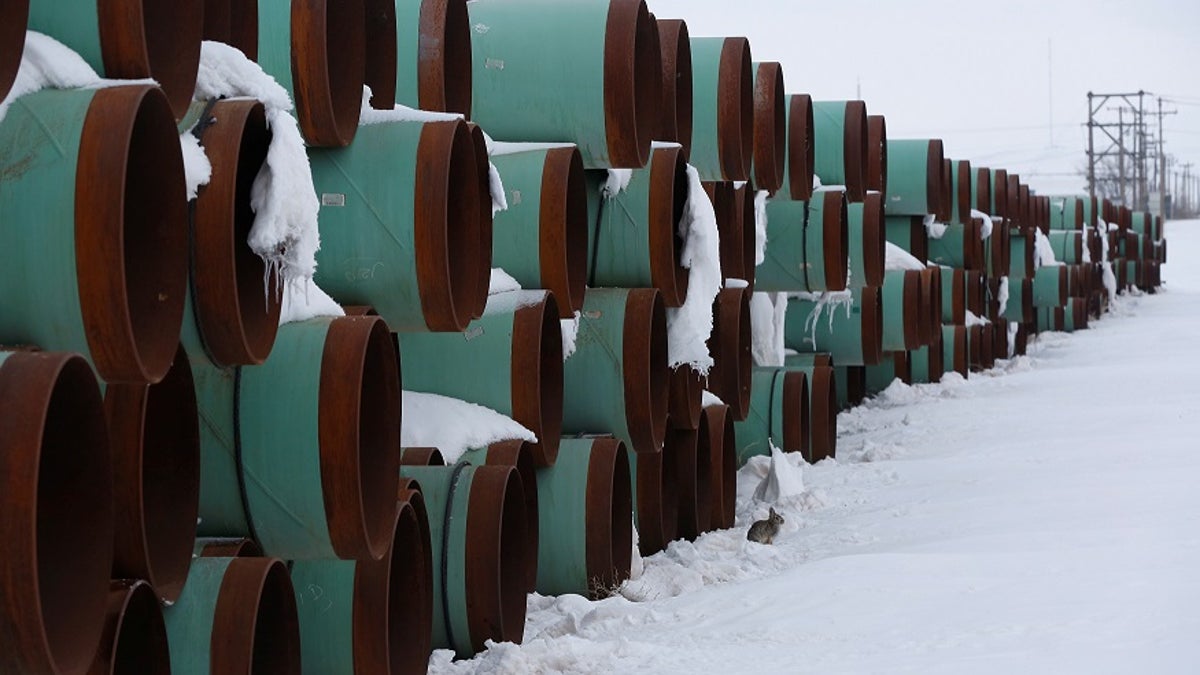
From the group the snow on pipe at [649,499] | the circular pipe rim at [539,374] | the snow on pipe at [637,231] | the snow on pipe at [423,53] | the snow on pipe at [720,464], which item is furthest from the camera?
the snow on pipe at [720,464]

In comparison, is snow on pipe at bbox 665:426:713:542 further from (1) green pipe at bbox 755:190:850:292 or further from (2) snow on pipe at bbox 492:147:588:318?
(1) green pipe at bbox 755:190:850:292

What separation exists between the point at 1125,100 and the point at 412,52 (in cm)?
5710

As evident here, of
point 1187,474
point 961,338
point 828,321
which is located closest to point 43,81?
point 1187,474

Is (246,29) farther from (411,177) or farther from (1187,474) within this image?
(1187,474)

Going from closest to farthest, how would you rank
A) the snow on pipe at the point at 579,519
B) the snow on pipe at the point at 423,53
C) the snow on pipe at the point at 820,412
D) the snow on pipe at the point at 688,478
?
1. the snow on pipe at the point at 423,53
2. the snow on pipe at the point at 579,519
3. the snow on pipe at the point at 688,478
4. the snow on pipe at the point at 820,412

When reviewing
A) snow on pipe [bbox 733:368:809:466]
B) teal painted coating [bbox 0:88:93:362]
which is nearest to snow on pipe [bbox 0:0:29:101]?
teal painted coating [bbox 0:88:93:362]

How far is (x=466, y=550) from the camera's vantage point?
495 cm

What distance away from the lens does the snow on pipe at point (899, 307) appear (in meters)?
11.5

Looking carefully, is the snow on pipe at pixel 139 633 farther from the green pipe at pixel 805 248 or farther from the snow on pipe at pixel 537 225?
the green pipe at pixel 805 248

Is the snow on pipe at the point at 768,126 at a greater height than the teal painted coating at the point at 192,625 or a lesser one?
greater

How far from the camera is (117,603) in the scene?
3.07 meters

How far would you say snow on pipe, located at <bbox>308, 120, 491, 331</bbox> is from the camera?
4211mm

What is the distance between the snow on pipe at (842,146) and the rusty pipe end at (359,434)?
6.55m

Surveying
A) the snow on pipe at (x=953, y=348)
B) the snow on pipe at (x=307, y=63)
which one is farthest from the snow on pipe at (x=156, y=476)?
the snow on pipe at (x=953, y=348)
